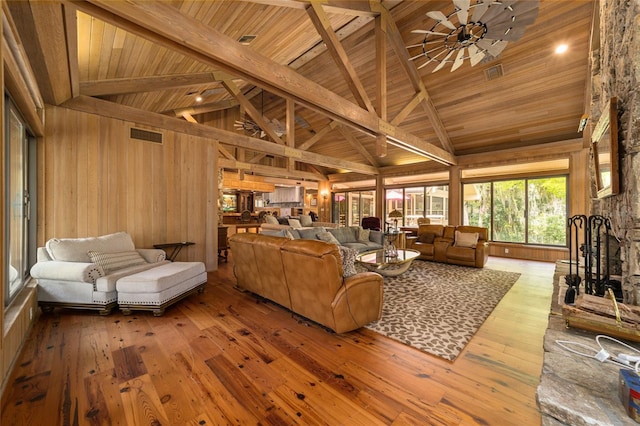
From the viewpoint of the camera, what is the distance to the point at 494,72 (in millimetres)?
5332

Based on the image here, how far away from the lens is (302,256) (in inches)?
103

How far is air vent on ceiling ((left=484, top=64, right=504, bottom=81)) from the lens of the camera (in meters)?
5.23

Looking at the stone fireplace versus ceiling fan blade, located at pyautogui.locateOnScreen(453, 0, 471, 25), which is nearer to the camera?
the stone fireplace

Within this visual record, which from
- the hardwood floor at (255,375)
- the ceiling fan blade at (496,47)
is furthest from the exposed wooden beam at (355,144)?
the hardwood floor at (255,375)

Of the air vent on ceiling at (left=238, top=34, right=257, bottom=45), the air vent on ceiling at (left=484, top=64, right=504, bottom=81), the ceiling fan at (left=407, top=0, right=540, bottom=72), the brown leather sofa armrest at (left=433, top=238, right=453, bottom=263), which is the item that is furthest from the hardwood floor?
the air vent on ceiling at (left=484, top=64, right=504, bottom=81)

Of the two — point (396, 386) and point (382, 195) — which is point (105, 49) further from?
point (382, 195)

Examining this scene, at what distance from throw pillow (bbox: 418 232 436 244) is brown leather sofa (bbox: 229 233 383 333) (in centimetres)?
425

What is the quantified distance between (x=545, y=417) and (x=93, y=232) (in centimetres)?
533

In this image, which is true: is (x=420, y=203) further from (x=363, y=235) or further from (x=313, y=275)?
(x=313, y=275)

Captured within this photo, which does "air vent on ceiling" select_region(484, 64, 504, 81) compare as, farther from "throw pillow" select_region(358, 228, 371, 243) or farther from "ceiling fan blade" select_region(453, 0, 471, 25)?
"throw pillow" select_region(358, 228, 371, 243)

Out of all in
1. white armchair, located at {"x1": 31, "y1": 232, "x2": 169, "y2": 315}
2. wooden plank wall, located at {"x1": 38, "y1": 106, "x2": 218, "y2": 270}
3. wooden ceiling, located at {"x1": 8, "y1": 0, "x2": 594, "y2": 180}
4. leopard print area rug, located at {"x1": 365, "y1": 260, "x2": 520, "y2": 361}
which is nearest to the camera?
wooden ceiling, located at {"x1": 8, "y1": 0, "x2": 594, "y2": 180}

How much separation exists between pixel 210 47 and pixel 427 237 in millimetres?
6069

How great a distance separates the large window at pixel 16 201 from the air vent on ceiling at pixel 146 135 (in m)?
1.25

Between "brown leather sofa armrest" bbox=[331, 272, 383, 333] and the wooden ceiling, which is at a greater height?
the wooden ceiling
